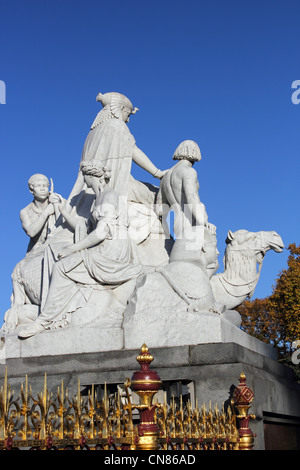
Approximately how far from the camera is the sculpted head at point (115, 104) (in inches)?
442

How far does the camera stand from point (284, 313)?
85.0ft

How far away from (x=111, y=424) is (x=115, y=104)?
763cm

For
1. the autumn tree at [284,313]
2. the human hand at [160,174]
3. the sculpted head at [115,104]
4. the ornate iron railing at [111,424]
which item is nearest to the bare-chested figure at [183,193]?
the human hand at [160,174]

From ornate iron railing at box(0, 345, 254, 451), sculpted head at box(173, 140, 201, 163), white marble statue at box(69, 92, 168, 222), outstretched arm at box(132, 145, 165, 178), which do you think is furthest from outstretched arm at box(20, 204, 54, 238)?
ornate iron railing at box(0, 345, 254, 451)

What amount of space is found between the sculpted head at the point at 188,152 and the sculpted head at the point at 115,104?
1.68 metres

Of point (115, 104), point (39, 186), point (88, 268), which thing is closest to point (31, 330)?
point (88, 268)

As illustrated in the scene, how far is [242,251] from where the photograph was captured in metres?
10.1

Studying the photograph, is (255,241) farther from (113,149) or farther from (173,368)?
(173,368)

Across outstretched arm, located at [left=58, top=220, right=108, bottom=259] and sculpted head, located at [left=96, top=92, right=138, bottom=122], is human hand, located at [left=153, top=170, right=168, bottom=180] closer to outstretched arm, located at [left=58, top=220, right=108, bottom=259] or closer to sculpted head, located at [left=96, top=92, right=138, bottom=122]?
sculpted head, located at [left=96, top=92, right=138, bottom=122]

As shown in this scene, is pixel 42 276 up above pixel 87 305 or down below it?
above

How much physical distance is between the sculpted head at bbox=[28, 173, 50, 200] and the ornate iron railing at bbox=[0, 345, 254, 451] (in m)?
5.63
